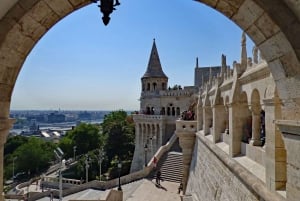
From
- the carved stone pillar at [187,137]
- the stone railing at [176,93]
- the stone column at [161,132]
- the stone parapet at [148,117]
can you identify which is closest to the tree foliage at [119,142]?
the stone parapet at [148,117]

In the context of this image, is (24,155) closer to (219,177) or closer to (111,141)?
(111,141)

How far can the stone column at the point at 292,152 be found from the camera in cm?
294

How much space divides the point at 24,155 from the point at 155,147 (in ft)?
61.6

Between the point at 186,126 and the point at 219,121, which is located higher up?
the point at 219,121

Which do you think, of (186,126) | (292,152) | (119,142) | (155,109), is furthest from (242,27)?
(119,142)

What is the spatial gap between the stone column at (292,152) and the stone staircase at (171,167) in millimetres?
19925

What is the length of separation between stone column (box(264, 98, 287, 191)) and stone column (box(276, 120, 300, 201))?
1.90m

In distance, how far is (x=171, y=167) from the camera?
81.3ft

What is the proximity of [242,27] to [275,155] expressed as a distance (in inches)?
108

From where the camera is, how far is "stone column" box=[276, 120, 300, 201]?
9.63 ft

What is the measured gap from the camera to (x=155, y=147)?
126 feet

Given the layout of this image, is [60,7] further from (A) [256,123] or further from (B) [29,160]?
(B) [29,160]

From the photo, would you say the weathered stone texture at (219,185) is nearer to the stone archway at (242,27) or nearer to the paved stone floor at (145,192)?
the stone archway at (242,27)

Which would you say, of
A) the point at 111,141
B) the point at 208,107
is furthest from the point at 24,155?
the point at 208,107
